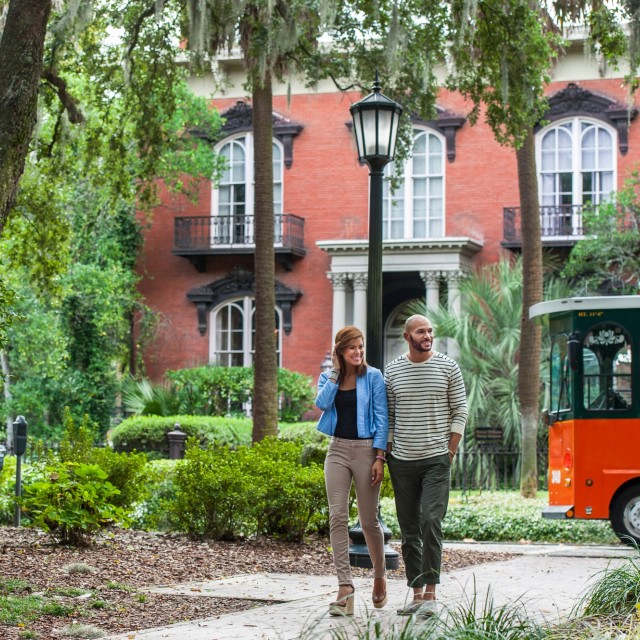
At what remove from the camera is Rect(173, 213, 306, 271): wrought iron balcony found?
31609 millimetres

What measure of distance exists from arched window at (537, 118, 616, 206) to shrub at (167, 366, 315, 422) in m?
7.85

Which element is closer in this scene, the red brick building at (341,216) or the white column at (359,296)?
the red brick building at (341,216)

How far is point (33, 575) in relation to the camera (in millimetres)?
9195

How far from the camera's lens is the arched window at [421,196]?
102 feet

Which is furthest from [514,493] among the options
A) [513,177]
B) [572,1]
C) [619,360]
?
[513,177]

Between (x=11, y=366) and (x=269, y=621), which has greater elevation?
(x=11, y=366)

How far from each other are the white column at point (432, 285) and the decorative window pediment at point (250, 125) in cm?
529

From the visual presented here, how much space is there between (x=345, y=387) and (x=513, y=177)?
23.3m

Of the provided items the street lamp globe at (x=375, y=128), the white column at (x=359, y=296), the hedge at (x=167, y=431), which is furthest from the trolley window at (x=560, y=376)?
the white column at (x=359, y=296)

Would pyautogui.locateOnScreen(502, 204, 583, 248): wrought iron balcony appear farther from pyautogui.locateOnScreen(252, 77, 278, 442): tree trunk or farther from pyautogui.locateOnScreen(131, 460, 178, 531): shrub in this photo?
pyautogui.locateOnScreen(131, 460, 178, 531): shrub

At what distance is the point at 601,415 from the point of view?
14.0 meters

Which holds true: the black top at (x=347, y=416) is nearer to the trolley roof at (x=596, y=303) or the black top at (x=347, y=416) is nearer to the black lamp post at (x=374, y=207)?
the black lamp post at (x=374, y=207)

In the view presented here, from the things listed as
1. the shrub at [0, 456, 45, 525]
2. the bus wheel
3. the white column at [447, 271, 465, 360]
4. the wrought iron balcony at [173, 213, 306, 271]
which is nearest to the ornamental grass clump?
the bus wheel

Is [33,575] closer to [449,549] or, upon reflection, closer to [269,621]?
[269,621]
